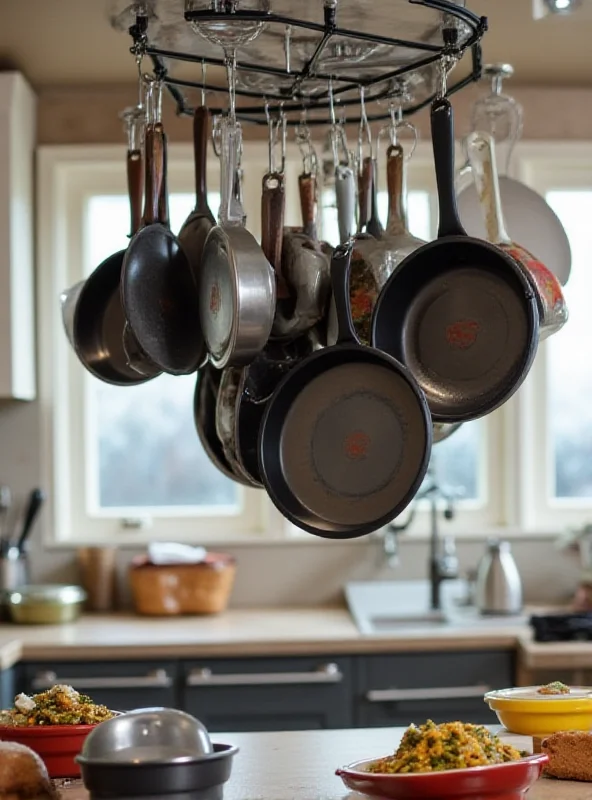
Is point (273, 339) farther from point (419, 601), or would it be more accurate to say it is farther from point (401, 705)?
point (419, 601)

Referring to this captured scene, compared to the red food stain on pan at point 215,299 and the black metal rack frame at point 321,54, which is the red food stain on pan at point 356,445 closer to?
the red food stain on pan at point 215,299

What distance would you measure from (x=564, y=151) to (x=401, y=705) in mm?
1870

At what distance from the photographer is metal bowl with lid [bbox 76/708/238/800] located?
141 centimetres

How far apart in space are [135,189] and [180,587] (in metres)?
2.05

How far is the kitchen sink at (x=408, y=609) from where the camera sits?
356 centimetres

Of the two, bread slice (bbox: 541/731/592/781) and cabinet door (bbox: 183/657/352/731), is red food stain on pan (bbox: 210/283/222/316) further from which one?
cabinet door (bbox: 183/657/352/731)

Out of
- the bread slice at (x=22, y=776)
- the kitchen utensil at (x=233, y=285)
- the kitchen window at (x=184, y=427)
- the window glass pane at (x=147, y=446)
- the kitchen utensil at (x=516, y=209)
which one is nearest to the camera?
the bread slice at (x=22, y=776)

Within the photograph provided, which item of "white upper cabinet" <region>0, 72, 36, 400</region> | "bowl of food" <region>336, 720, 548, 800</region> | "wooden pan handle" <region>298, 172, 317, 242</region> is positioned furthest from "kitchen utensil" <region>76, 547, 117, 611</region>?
"bowl of food" <region>336, 720, 548, 800</region>

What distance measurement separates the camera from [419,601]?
3855 mm

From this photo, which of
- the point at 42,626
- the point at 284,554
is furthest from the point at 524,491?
the point at 42,626

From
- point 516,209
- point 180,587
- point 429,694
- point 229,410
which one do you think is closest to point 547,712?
point 229,410

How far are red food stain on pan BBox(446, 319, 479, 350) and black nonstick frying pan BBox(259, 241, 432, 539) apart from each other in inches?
5.8

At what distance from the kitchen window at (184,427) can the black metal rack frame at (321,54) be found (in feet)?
6.42

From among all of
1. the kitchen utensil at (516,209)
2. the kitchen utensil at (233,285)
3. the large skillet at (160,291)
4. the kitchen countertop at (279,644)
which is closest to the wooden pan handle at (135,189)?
the large skillet at (160,291)
